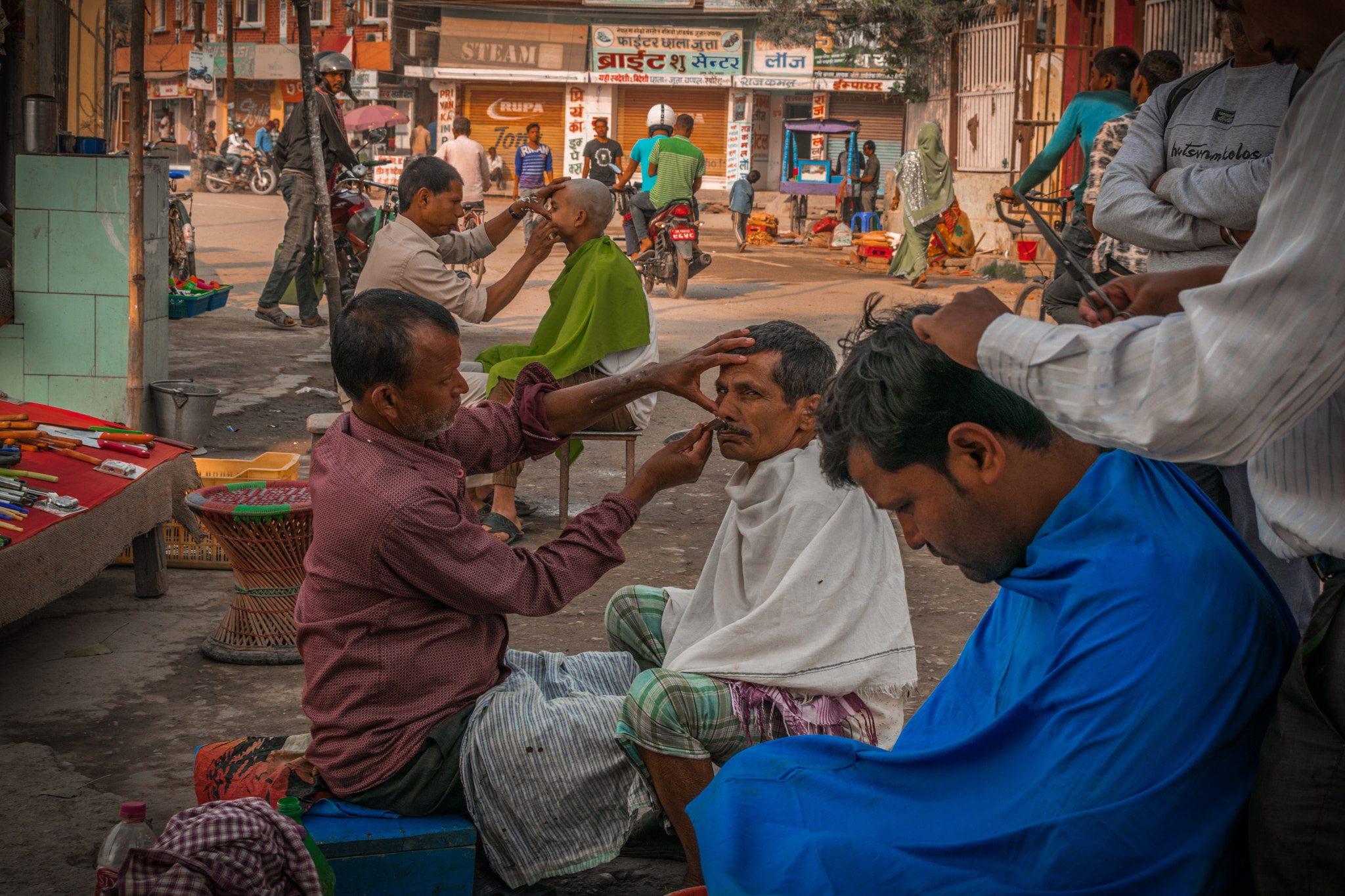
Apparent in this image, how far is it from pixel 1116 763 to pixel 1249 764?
193 mm

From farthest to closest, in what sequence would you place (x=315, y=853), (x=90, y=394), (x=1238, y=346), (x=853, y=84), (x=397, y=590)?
1. (x=853, y=84)
2. (x=90, y=394)
3. (x=397, y=590)
4. (x=315, y=853)
5. (x=1238, y=346)

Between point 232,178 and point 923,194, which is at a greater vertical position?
point 232,178

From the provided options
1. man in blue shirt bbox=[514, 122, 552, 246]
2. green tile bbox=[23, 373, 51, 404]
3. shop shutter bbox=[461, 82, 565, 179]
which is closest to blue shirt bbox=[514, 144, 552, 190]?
man in blue shirt bbox=[514, 122, 552, 246]

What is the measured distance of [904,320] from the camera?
167cm

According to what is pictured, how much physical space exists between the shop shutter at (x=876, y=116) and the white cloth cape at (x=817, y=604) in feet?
100

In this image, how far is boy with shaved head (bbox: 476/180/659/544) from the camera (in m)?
5.25

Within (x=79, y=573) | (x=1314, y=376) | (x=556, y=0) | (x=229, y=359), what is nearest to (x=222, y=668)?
(x=79, y=573)

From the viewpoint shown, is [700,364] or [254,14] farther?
[254,14]

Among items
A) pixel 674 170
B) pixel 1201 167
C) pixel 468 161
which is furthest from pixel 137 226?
pixel 468 161

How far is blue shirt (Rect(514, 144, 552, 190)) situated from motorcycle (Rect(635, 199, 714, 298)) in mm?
5774

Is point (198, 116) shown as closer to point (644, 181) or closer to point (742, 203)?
point (742, 203)

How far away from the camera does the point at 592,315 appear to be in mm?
5336

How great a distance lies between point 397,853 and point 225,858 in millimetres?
403

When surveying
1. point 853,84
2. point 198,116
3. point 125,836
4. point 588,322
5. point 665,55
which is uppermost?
point 665,55
